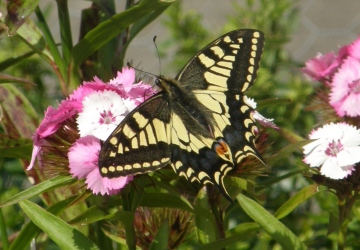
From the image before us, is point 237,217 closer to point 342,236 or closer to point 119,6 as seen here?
point 342,236

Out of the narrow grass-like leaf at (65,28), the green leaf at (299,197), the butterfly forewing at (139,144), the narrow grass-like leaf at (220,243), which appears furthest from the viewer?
the narrow grass-like leaf at (65,28)

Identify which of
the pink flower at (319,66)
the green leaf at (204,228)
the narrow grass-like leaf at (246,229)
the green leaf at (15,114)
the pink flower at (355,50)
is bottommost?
the narrow grass-like leaf at (246,229)

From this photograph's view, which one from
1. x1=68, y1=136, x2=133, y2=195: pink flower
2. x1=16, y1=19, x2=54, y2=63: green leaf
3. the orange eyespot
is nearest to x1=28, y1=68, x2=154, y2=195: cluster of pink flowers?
x1=68, y1=136, x2=133, y2=195: pink flower

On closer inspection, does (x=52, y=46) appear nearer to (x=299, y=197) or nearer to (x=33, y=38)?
(x=33, y=38)

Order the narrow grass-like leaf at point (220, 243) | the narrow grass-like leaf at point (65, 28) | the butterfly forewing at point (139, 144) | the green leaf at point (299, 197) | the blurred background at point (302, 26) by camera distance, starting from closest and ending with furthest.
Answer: the butterfly forewing at point (139, 144)
the narrow grass-like leaf at point (220, 243)
the green leaf at point (299, 197)
the narrow grass-like leaf at point (65, 28)
the blurred background at point (302, 26)

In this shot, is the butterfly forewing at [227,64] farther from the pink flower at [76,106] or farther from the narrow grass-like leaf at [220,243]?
the narrow grass-like leaf at [220,243]

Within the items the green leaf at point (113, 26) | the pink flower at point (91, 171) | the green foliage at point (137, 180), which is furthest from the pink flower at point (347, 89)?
the pink flower at point (91, 171)
